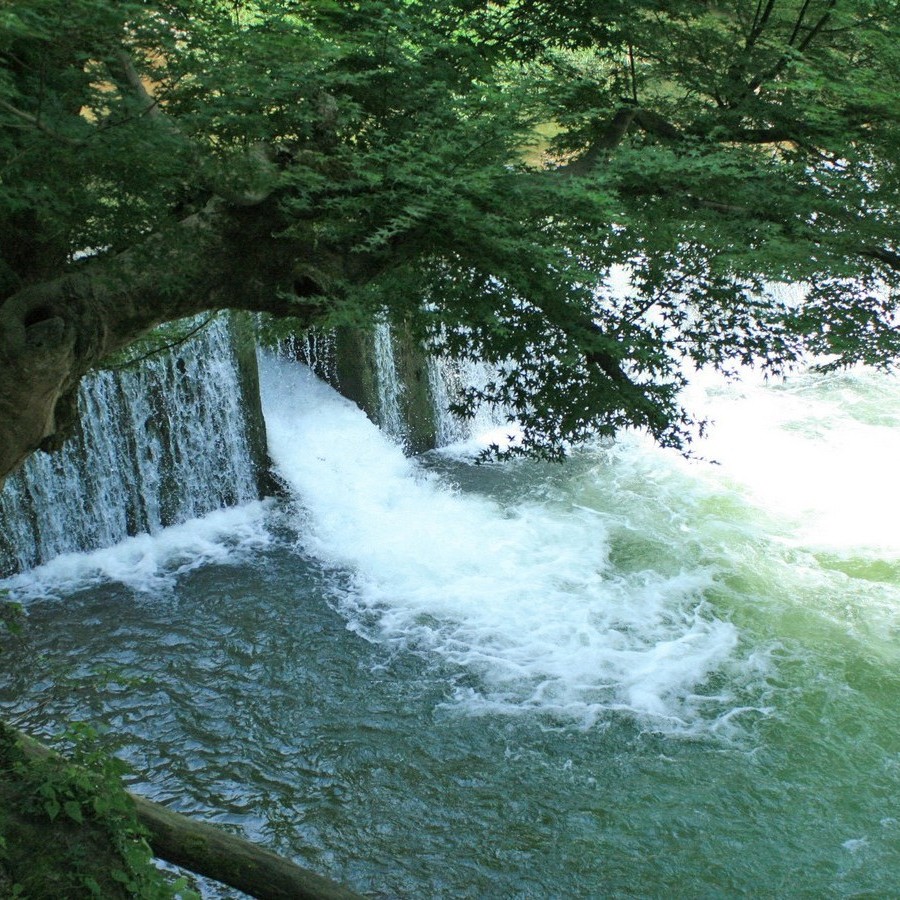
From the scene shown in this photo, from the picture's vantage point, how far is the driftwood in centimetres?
418

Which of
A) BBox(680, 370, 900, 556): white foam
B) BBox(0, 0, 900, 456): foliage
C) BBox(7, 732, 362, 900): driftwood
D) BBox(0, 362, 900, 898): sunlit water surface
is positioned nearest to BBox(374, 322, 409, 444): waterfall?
BBox(0, 362, 900, 898): sunlit water surface

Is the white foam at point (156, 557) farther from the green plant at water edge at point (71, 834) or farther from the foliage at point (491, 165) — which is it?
the green plant at water edge at point (71, 834)

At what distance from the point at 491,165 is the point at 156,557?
638 cm

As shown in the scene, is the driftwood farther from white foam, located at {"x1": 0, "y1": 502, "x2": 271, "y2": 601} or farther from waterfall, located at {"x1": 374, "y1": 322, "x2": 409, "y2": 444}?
waterfall, located at {"x1": 374, "y1": 322, "x2": 409, "y2": 444}

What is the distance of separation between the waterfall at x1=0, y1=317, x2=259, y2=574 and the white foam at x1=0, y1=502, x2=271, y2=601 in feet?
0.44

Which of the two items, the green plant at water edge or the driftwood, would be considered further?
the driftwood

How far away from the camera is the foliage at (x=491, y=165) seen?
412 centimetres

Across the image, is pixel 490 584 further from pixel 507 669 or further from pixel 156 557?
pixel 156 557

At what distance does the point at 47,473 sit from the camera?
9.66 m

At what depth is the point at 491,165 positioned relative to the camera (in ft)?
15.7

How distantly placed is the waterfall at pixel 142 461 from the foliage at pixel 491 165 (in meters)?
4.73

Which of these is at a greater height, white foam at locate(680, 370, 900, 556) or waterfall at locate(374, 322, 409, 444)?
waterfall at locate(374, 322, 409, 444)

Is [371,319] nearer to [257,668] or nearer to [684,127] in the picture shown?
[684,127]

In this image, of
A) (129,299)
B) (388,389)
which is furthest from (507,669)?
(388,389)
